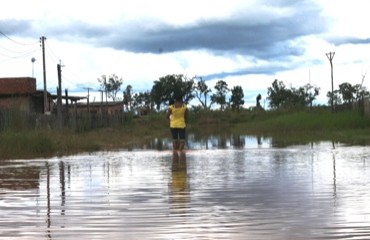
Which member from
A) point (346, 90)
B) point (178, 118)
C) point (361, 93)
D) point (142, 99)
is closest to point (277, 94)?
point (346, 90)

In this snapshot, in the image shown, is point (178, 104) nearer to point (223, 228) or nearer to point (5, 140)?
point (5, 140)

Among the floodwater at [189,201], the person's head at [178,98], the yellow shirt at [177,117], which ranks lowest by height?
the floodwater at [189,201]

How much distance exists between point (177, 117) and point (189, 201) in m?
10.2

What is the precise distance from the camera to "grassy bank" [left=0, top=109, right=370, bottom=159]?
55.1 ft

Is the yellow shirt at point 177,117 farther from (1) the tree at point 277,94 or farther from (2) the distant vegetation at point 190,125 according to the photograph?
(1) the tree at point 277,94

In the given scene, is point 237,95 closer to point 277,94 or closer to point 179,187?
point 277,94

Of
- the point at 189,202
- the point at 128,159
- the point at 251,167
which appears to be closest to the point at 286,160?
the point at 251,167

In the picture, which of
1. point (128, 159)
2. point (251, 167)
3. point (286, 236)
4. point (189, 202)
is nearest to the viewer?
point (286, 236)

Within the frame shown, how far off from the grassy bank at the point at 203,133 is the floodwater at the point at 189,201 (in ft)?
15.7

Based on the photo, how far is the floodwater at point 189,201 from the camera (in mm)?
5250

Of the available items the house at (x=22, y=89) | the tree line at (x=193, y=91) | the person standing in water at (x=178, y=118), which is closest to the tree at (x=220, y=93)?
the tree line at (x=193, y=91)

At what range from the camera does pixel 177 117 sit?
1716cm

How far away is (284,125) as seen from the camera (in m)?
43.1

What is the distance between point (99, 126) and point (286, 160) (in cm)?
3269
